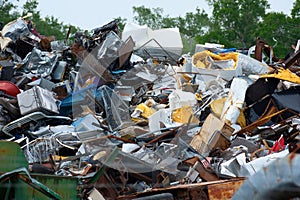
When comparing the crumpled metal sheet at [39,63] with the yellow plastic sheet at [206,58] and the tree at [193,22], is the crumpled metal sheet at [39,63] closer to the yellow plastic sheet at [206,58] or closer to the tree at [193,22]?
the yellow plastic sheet at [206,58]

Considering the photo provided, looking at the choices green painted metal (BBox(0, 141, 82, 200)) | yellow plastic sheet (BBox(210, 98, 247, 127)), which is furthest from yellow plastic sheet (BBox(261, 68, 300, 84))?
green painted metal (BBox(0, 141, 82, 200))

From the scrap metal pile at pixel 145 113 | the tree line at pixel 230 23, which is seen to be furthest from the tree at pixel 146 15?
the scrap metal pile at pixel 145 113

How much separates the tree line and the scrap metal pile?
40.2 feet

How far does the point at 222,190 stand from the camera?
17.4 ft

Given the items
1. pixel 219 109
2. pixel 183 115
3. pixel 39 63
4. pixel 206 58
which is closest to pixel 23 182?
pixel 183 115

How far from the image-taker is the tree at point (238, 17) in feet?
97.8

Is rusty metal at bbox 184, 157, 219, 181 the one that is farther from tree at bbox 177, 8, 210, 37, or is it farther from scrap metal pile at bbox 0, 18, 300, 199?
tree at bbox 177, 8, 210, 37

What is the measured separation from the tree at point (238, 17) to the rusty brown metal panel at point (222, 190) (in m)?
24.5

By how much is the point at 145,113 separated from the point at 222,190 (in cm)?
348

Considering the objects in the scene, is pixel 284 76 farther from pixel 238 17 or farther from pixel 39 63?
pixel 238 17

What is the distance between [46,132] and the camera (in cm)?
803

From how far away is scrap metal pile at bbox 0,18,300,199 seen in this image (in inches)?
250

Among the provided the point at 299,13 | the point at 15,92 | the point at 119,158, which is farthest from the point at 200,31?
the point at 119,158

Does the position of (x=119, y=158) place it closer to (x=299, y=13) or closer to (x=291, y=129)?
(x=291, y=129)
